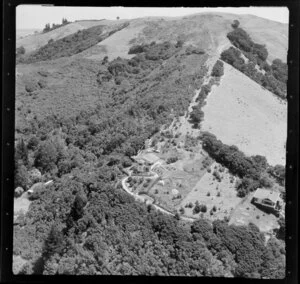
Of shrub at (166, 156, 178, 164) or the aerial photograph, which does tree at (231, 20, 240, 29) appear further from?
shrub at (166, 156, 178, 164)

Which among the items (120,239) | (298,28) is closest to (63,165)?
(120,239)

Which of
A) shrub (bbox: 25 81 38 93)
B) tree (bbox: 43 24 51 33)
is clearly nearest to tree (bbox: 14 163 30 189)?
shrub (bbox: 25 81 38 93)

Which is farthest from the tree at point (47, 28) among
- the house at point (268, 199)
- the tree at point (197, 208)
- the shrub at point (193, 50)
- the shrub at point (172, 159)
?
the house at point (268, 199)

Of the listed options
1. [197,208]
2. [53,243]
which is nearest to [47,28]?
[53,243]

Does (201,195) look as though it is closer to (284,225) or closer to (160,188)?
(160,188)

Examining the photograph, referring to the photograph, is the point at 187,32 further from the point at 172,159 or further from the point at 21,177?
the point at 21,177

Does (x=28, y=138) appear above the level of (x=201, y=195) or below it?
above
